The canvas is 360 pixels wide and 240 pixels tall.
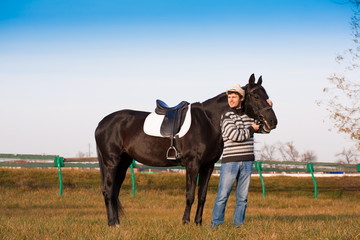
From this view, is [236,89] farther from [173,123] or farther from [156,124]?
[156,124]

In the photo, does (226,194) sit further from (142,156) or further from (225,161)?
(142,156)

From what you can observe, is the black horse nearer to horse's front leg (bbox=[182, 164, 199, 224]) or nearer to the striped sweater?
horse's front leg (bbox=[182, 164, 199, 224])

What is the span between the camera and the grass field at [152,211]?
6.32 meters

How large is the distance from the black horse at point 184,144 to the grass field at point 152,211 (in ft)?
2.09

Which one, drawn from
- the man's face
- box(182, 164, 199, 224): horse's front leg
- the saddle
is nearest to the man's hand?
the man's face

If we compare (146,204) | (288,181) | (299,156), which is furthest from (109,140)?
(299,156)

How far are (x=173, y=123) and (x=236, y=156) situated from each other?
5.60ft

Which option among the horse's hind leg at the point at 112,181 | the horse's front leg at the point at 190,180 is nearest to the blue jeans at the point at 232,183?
the horse's front leg at the point at 190,180

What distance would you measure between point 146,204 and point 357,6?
36.5 ft

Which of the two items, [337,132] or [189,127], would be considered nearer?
[189,127]

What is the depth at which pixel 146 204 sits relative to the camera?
14430 millimetres

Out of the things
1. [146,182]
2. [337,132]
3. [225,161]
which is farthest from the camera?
[146,182]

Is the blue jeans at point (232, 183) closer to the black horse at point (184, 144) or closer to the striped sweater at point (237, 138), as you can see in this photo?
the striped sweater at point (237, 138)

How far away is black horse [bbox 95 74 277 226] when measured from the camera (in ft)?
23.7
